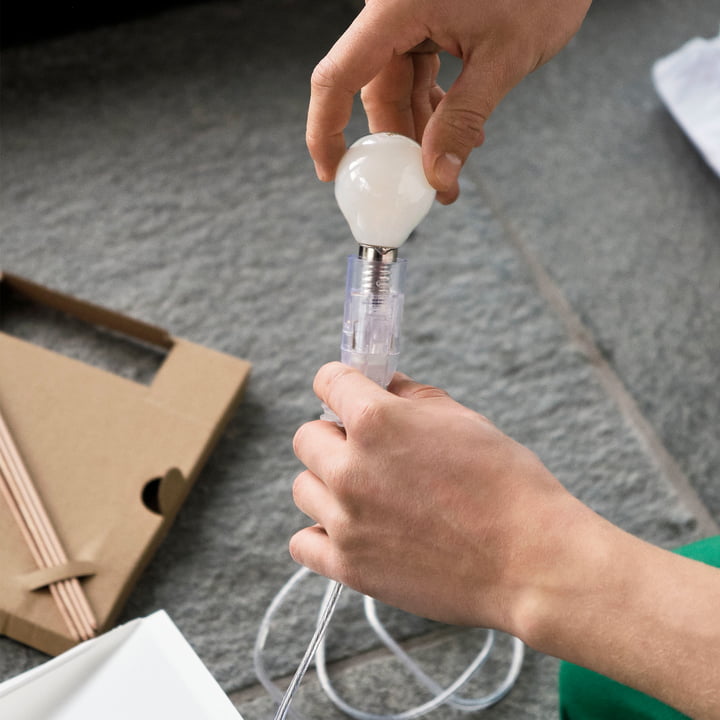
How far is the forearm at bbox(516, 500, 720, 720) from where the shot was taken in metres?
0.43

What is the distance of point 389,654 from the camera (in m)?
0.73

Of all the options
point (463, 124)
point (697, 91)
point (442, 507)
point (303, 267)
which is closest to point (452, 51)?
point (463, 124)

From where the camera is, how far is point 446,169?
1.65 ft

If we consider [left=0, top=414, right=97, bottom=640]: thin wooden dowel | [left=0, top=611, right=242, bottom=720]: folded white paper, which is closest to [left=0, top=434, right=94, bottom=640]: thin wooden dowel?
[left=0, top=414, right=97, bottom=640]: thin wooden dowel

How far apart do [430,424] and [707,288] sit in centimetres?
66

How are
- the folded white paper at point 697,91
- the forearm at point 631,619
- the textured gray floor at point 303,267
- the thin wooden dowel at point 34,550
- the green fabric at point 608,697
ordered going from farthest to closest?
the folded white paper at point 697,91, the textured gray floor at point 303,267, the thin wooden dowel at point 34,550, the green fabric at point 608,697, the forearm at point 631,619

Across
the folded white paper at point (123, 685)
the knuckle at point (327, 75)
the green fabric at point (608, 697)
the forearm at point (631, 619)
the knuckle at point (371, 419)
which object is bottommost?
the green fabric at point (608, 697)

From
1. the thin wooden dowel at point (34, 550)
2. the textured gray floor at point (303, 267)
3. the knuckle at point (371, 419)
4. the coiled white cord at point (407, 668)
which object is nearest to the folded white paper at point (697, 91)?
the textured gray floor at point (303, 267)

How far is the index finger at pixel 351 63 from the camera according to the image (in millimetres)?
517

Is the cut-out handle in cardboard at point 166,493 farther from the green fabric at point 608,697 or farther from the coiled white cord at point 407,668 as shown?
the green fabric at point 608,697

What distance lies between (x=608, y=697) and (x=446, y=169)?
370 millimetres

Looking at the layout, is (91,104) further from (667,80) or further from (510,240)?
(667,80)

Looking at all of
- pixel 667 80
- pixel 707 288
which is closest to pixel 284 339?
pixel 707 288

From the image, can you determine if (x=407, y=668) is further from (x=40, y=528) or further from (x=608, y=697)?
(x=40, y=528)
